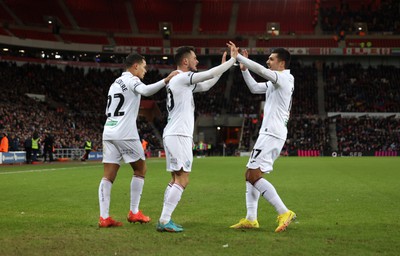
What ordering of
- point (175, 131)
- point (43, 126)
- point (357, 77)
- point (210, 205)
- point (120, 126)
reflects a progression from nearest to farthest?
point (175, 131) → point (120, 126) → point (210, 205) → point (43, 126) → point (357, 77)

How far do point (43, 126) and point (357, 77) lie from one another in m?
40.4

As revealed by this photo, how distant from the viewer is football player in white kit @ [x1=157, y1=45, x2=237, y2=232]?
7.02 meters

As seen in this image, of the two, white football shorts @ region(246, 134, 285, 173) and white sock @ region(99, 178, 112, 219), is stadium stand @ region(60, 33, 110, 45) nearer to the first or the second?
white sock @ region(99, 178, 112, 219)

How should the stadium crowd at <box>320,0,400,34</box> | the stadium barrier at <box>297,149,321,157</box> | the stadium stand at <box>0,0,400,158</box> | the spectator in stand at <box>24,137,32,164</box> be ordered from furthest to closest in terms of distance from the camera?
the stadium crowd at <box>320,0,400,34</box>
the stadium stand at <box>0,0,400,158</box>
the stadium barrier at <box>297,149,321,157</box>
the spectator in stand at <box>24,137,32,164</box>

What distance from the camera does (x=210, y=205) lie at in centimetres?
997

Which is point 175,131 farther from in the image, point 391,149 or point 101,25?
point 101,25

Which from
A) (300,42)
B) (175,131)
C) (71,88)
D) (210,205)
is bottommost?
(210,205)

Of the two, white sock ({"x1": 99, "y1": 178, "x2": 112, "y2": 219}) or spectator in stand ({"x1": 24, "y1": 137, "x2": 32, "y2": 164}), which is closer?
white sock ({"x1": 99, "y1": 178, "x2": 112, "y2": 219})

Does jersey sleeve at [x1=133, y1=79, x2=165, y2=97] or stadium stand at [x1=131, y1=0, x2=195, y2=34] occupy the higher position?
stadium stand at [x1=131, y1=0, x2=195, y2=34]

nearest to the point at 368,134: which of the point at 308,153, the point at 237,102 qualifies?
the point at 308,153

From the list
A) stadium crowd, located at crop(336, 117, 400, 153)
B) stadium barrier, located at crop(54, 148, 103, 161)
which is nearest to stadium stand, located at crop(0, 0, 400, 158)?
stadium crowd, located at crop(336, 117, 400, 153)

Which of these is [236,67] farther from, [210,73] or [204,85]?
[210,73]

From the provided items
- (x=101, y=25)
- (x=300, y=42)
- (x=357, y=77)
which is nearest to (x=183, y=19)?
(x=101, y=25)

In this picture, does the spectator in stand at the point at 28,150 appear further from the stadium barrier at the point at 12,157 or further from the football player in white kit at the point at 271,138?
the football player in white kit at the point at 271,138
